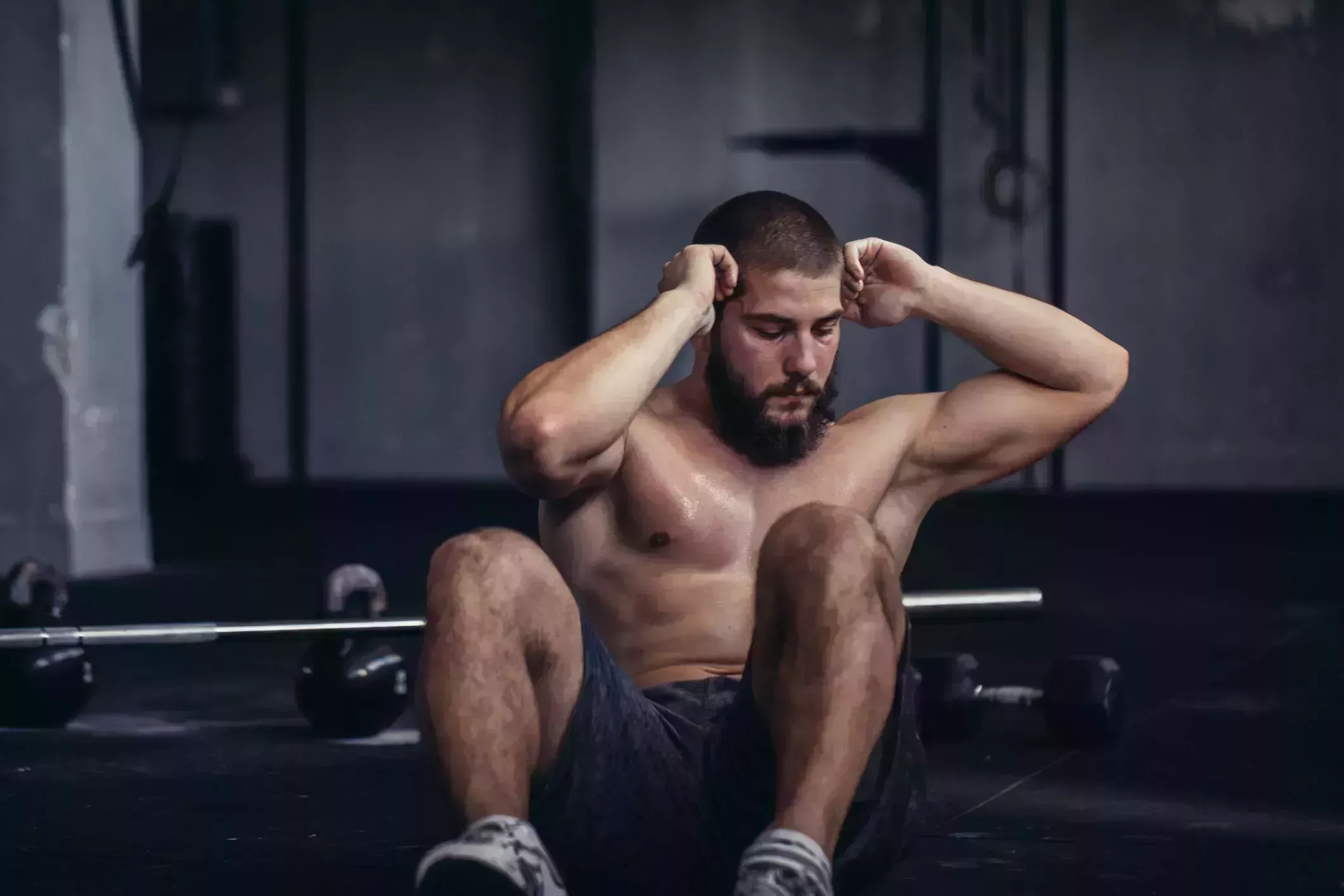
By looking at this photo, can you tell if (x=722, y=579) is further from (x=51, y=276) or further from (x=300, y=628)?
(x=51, y=276)

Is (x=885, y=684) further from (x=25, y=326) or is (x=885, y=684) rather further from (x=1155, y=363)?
(x=1155, y=363)

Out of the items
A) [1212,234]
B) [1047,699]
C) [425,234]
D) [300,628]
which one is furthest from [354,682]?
[425,234]

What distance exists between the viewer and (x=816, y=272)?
76.4 inches

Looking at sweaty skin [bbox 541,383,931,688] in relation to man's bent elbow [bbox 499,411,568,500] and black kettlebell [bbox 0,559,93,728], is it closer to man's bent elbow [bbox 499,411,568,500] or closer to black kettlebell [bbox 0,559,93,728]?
man's bent elbow [bbox 499,411,568,500]

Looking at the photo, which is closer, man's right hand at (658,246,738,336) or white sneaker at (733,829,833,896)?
white sneaker at (733,829,833,896)

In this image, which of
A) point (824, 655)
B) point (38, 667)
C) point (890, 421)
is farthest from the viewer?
point (38, 667)

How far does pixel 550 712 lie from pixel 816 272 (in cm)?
56

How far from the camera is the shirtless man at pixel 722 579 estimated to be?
164cm

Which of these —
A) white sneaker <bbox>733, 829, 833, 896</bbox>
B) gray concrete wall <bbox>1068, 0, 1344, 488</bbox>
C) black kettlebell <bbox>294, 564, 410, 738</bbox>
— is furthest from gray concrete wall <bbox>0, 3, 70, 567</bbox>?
gray concrete wall <bbox>1068, 0, 1344, 488</bbox>

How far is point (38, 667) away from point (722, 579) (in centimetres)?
180

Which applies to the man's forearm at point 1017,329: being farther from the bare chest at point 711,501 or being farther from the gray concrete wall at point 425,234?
the gray concrete wall at point 425,234

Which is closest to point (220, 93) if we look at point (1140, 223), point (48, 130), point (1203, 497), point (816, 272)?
point (48, 130)

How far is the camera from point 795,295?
193 centimetres

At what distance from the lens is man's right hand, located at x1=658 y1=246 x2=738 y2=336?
1.91m
